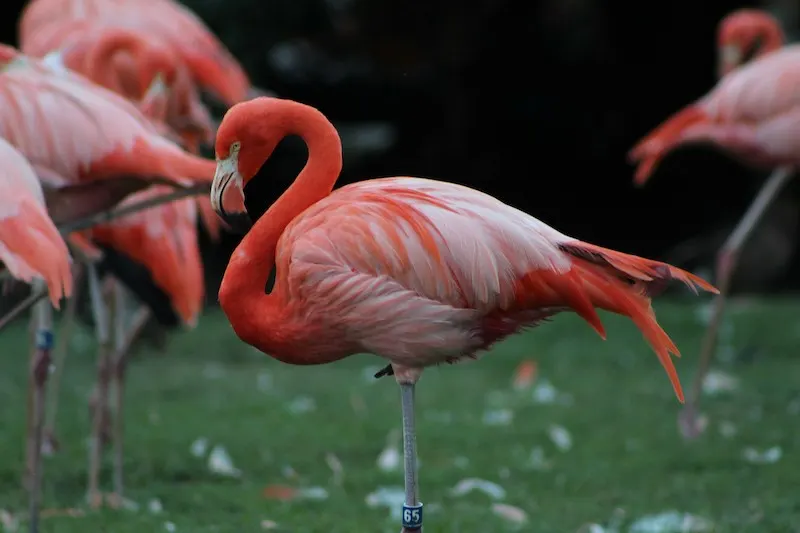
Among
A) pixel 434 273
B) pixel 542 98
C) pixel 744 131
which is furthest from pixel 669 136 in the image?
pixel 542 98

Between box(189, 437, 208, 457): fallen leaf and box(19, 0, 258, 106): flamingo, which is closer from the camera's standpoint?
box(189, 437, 208, 457): fallen leaf

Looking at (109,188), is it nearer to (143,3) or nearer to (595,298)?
(595,298)

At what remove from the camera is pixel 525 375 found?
622cm

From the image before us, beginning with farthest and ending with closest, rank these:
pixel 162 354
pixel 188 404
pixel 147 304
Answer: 1. pixel 162 354
2. pixel 188 404
3. pixel 147 304

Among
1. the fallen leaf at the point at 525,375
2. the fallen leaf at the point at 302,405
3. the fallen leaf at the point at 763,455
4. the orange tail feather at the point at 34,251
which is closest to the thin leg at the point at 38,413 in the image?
the orange tail feather at the point at 34,251

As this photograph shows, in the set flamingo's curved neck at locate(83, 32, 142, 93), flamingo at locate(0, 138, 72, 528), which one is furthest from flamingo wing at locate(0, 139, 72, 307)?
flamingo's curved neck at locate(83, 32, 142, 93)

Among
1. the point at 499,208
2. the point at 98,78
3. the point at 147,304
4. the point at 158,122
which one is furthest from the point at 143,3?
the point at 499,208

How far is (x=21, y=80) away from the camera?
3.34 m

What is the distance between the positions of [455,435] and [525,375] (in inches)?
58.4

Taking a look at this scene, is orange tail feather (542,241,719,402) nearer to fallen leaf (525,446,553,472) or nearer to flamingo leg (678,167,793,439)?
fallen leaf (525,446,553,472)

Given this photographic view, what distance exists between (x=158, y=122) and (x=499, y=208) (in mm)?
1884

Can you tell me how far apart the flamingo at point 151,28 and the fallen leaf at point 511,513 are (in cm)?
249

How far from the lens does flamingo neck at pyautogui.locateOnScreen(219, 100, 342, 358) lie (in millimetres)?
2594

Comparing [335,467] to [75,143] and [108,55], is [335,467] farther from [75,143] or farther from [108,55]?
[108,55]
